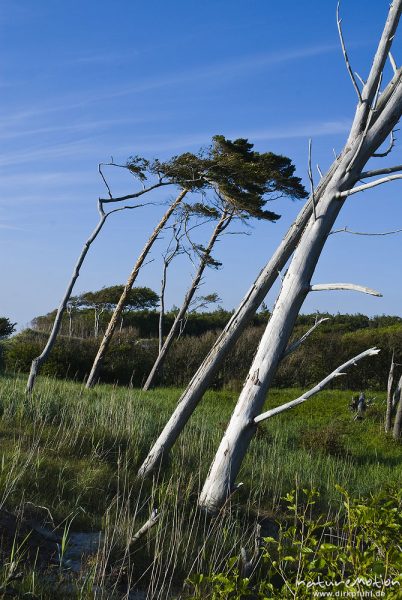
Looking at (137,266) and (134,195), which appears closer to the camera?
(134,195)

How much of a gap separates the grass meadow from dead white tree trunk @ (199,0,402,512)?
0.46m

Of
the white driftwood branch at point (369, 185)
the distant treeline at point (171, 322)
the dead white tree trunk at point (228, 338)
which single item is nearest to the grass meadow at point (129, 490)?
the dead white tree trunk at point (228, 338)

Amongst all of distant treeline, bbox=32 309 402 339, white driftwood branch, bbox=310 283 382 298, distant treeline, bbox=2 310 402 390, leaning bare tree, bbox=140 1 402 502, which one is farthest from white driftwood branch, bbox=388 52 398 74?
distant treeline, bbox=32 309 402 339

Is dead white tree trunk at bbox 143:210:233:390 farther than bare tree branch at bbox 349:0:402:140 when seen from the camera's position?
Yes

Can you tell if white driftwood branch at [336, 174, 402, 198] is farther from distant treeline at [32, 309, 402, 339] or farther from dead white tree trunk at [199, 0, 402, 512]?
distant treeline at [32, 309, 402, 339]

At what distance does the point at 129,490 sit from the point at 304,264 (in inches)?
90.7

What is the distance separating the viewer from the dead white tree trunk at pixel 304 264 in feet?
18.2

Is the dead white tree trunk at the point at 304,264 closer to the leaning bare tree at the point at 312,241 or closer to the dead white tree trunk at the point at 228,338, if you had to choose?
the leaning bare tree at the point at 312,241

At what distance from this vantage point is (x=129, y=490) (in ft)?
19.5

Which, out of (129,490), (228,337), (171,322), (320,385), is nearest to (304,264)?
(320,385)

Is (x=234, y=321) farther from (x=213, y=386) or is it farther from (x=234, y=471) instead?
(x=213, y=386)

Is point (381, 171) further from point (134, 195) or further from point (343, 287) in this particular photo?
point (134, 195)

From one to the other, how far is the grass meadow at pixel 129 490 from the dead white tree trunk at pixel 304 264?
463 mm

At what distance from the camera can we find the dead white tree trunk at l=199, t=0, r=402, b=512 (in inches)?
218
